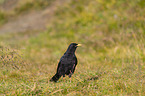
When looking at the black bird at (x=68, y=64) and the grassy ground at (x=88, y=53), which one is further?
the black bird at (x=68, y=64)

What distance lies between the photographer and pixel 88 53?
6.95m

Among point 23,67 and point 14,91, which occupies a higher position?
point 23,67

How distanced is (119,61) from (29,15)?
8.87 m

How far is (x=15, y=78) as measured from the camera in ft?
12.5

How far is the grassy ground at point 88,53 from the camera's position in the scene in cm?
321

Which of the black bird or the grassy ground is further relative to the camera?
the black bird

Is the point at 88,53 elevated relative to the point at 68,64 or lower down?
elevated

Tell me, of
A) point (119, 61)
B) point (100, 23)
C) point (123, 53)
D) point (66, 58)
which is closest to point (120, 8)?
point (100, 23)

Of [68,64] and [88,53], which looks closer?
[68,64]

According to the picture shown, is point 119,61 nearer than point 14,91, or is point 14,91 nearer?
point 14,91

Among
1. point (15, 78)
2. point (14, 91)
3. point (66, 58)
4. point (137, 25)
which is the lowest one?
point (14, 91)

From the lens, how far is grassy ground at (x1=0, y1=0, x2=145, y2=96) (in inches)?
126

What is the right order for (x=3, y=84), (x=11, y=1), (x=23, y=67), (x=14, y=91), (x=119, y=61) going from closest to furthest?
1. (x=14, y=91)
2. (x=3, y=84)
3. (x=23, y=67)
4. (x=119, y=61)
5. (x=11, y=1)

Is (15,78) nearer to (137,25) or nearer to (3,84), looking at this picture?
(3,84)
